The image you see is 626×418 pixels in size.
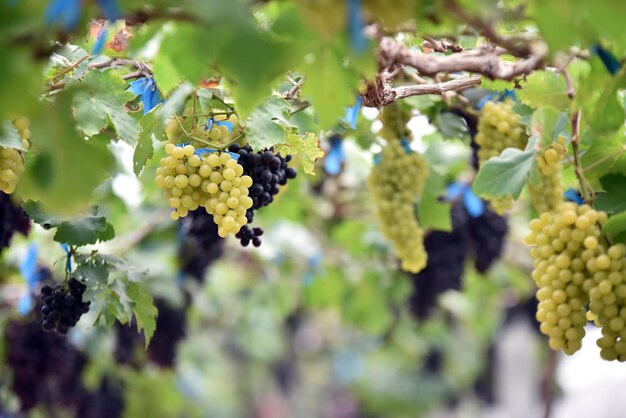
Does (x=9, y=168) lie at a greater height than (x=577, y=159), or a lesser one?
lesser

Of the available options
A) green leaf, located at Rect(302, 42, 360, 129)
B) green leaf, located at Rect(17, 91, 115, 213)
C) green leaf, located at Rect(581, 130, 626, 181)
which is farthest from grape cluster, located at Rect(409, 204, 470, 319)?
green leaf, located at Rect(17, 91, 115, 213)

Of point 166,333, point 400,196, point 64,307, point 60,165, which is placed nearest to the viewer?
point 60,165

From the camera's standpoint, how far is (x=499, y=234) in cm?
293

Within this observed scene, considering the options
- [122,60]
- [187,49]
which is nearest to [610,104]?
[187,49]

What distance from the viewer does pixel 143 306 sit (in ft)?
6.26

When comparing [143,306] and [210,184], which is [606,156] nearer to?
[210,184]

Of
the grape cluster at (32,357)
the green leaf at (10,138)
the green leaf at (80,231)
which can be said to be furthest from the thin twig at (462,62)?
the grape cluster at (32,357)

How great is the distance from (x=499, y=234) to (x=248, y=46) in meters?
2.24

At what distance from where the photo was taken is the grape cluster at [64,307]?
1.85 m

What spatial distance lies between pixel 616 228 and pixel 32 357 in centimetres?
218

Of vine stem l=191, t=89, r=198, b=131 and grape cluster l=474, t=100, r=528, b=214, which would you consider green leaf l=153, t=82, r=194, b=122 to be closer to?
vine stem l=191, t=89, r=198, b=131

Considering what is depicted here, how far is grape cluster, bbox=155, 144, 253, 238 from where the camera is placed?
1.50 m

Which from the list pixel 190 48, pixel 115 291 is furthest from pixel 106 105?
pixel 190 48

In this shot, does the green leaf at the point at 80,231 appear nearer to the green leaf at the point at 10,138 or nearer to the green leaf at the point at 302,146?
the green leaf at the point at 10,138
